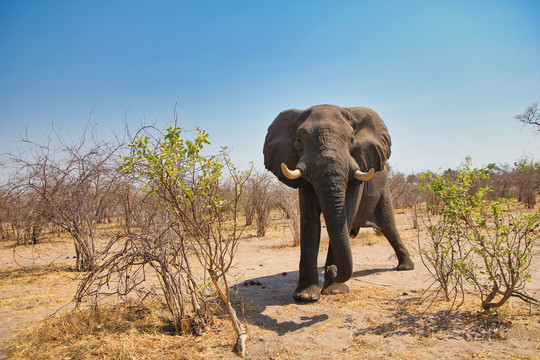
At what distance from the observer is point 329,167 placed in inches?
198

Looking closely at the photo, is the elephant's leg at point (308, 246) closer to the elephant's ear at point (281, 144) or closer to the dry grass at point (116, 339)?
the elephant's ear at point (281, 144)

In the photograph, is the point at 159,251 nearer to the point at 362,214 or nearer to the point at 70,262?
the point at 362,214

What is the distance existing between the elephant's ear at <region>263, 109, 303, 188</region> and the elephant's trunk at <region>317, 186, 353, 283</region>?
88cm

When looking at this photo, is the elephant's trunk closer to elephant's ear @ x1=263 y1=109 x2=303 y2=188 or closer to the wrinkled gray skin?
the wrinkled gray skin

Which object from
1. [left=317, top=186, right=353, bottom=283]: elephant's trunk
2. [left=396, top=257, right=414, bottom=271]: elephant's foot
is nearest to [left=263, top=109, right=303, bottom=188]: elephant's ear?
[left=317, top=186, right=353, bottom=283]: elephant's trunk

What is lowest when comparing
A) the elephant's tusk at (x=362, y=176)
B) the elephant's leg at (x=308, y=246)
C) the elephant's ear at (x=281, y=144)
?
the elephant's leg at (x=308, y=246)

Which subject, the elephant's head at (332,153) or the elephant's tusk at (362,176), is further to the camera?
the elephant's tusk at (362,176)

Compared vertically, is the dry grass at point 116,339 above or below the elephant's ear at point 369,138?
below

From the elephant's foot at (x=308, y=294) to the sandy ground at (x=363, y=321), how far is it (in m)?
0.09

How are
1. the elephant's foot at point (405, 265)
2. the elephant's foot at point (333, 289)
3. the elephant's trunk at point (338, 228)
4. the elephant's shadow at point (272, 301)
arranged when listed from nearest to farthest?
the elephant's shadow at point (272, 301), the elephant's trunk at point (338, 228), the elephant's foot at point (333, 289), the elephant's foot at point (405, 265)

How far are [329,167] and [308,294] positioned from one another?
6.30 ft

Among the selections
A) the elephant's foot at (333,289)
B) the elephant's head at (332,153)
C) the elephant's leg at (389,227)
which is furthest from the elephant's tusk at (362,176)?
the elephant's leg at (389,227)

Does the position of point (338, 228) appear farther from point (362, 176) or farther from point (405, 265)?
point (405, 265)

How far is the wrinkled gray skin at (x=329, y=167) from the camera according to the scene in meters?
5.02
